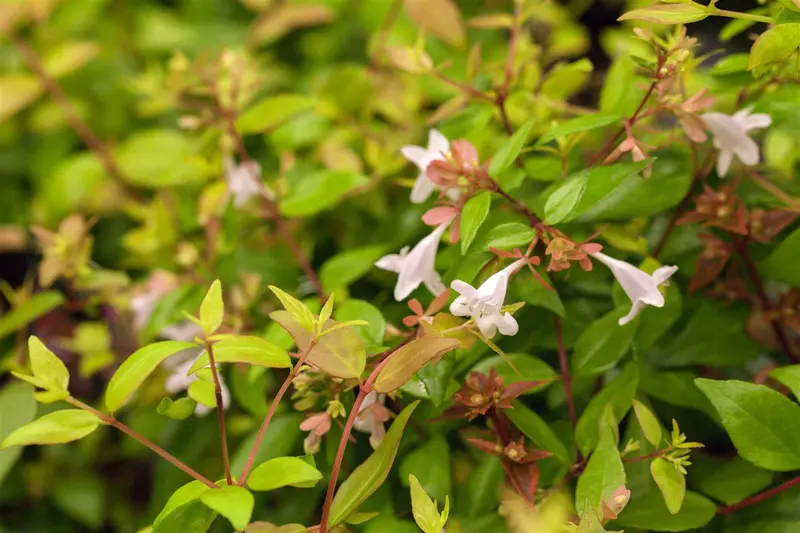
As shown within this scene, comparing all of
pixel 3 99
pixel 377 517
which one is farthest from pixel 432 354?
pixel 3 99

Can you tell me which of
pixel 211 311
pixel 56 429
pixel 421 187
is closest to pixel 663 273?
pixel 421 187

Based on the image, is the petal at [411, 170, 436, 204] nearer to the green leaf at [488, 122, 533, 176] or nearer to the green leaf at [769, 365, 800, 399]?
the green leaf at [488, 122, 533, 176]

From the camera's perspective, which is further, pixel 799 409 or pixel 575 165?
pixel 575 165

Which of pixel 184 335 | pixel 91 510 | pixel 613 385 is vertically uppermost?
pixel 613 385

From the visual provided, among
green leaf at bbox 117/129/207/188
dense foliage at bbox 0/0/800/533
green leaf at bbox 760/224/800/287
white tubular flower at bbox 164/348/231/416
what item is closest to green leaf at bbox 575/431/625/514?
dense foliage at bbox 0/0/800/533

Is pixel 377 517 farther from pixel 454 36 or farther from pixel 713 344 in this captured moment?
pixel 454 36
